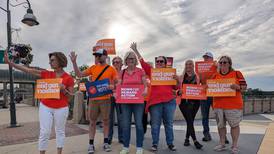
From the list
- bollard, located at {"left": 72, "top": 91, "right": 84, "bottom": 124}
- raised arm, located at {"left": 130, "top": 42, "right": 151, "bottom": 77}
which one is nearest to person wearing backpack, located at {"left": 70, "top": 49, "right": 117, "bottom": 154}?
raised arm, located at {"left": 130, "top": 42, "right": 151, "bottom": 77}

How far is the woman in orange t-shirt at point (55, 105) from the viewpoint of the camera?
12.6 ft

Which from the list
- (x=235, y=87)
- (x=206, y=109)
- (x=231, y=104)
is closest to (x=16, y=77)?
(x=206, y=109)

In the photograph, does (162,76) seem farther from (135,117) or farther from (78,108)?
(78,108)

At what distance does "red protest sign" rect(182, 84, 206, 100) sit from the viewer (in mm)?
5071

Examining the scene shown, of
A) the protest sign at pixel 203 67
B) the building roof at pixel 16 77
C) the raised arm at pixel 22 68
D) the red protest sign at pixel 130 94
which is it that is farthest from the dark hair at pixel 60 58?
the building roof at pixel 16 77

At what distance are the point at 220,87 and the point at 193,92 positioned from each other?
659mm

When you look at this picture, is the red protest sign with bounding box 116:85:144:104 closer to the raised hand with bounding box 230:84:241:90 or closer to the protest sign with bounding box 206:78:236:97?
the protest sign with bounding box 206:78:236:97

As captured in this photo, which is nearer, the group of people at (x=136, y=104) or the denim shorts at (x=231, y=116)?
the group of people at (x=136, y=104)

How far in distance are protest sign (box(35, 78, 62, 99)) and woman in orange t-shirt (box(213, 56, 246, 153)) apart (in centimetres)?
293

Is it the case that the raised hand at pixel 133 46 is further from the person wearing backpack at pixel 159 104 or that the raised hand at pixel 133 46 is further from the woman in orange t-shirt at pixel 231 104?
the woman in orange t-shirt at pixel 231 104

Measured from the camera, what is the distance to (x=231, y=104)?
14.8 feet

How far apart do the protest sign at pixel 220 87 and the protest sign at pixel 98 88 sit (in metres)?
1.94

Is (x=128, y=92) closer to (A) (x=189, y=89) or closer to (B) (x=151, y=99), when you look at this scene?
(B) (x=151, y=99)

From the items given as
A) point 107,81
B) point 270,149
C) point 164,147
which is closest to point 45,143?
point 107,81
